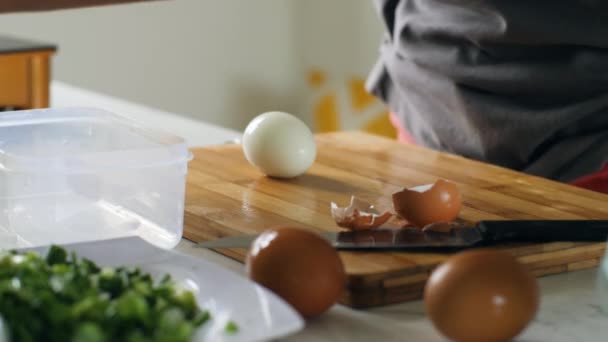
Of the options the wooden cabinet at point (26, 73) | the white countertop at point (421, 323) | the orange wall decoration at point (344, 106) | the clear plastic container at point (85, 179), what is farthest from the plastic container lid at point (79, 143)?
the orange wall decoration at point (344, 106)

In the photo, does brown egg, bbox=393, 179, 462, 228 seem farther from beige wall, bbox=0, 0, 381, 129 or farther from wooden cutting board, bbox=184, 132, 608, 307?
beige wall, bbox=0, 0, 381, 129

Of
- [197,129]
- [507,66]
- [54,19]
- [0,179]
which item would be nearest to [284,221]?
[0,179]

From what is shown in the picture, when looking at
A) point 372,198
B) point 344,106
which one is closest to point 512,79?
point 372,198

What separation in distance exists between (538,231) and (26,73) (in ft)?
5.05

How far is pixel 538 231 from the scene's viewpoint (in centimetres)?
92

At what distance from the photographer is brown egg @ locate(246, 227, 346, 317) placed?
0.72 metres

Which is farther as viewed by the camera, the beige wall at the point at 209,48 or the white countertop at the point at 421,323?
the beige wall at the point at 209,48

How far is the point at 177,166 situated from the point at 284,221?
0.58ft

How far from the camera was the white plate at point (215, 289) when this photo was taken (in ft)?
2.17

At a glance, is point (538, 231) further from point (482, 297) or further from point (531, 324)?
point (482, 297)

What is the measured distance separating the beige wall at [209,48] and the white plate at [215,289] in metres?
2.58

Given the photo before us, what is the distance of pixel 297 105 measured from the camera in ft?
13.6

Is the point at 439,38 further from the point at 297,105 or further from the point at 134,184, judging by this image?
the point at 297,105

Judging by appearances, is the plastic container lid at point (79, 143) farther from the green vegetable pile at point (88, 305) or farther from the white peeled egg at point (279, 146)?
the white peeled egg at point (279, 146)
